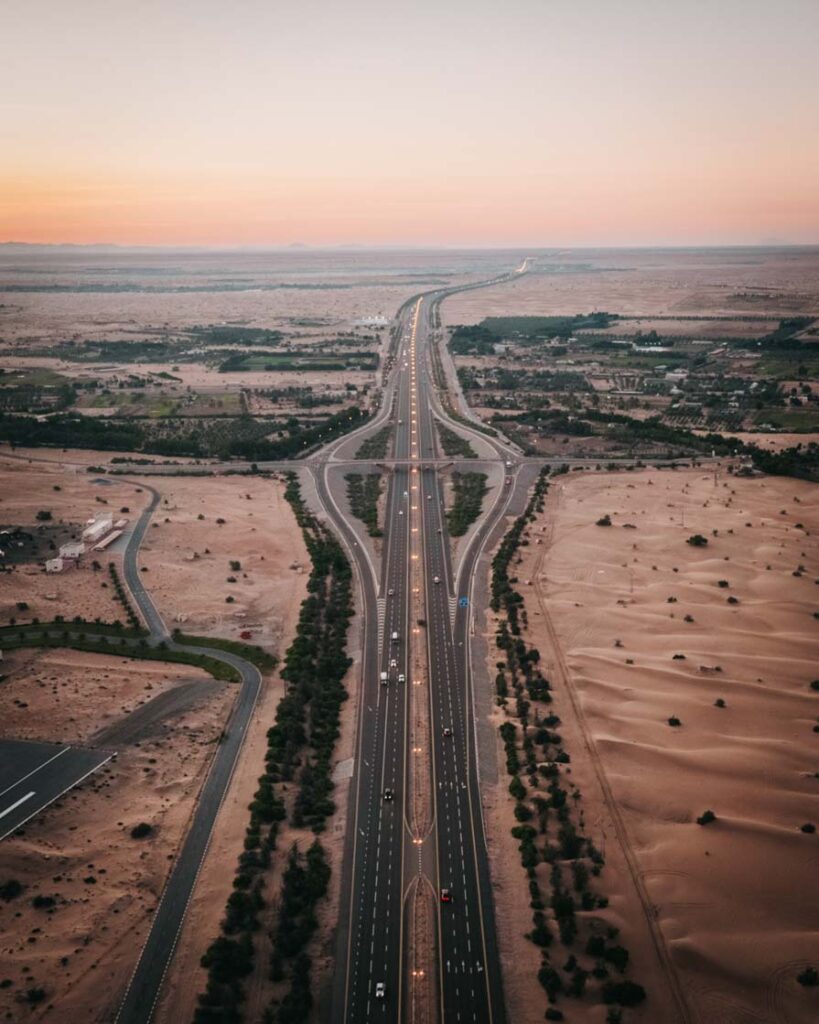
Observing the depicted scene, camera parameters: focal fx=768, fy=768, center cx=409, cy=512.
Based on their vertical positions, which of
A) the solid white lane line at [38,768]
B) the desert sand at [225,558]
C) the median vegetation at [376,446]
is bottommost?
the solid white lane line at [38,768]

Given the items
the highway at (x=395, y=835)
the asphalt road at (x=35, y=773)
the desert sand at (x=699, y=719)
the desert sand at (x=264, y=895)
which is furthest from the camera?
the asphalt road at (x=35, y=773)

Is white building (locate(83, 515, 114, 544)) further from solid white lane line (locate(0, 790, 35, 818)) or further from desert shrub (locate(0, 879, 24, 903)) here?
desert shrub (locate(0, 879, 24, 903))

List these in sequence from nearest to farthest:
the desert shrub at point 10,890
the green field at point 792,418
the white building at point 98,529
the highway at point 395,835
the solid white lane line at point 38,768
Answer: the highway at point 395,835 → the desert shrub at point 10,890 → the solid white lane line at point 38,768 → the white building at point 98,529 → the green field at point 792,418

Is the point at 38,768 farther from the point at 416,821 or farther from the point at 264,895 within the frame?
the point at 416,821

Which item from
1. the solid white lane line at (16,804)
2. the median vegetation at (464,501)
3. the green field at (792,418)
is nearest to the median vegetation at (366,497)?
the median vegetation at (464,501)

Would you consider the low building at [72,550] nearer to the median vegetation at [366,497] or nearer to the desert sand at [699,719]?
the median vegetation at [366,497]

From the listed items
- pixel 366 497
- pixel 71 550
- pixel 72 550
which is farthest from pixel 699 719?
pixel 71 550
